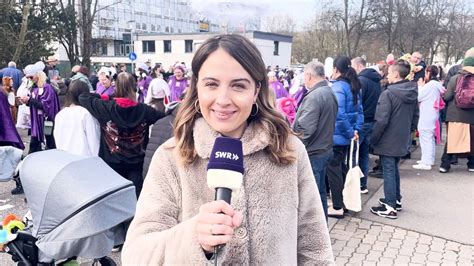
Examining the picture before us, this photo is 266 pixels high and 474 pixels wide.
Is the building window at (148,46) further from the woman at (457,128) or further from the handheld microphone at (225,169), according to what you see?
the handheld microphone at (225,169)

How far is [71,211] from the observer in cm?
299

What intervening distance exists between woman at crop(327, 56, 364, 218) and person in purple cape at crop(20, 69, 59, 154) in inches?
192

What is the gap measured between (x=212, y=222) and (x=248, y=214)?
0.39m

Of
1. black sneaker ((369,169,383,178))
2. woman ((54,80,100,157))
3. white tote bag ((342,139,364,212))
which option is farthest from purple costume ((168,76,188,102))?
white tote bag ((342,139,364,212))

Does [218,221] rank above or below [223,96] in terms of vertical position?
below

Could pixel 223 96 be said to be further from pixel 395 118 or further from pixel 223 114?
pixel 395 118

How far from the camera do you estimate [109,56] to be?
65.6m

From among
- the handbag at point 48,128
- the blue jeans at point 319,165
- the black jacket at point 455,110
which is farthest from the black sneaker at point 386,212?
the handbag at point 48,128

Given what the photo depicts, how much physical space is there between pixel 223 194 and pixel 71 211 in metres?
2.10

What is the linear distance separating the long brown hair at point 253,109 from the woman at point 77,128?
3598mm

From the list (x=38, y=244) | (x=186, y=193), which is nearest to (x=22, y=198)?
(x=38, y=244)

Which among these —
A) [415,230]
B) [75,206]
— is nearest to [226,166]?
[75,206]

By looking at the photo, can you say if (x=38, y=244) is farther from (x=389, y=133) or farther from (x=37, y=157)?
(x=389, y=133)

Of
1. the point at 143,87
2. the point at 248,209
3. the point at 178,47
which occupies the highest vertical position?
the point at 178,47
